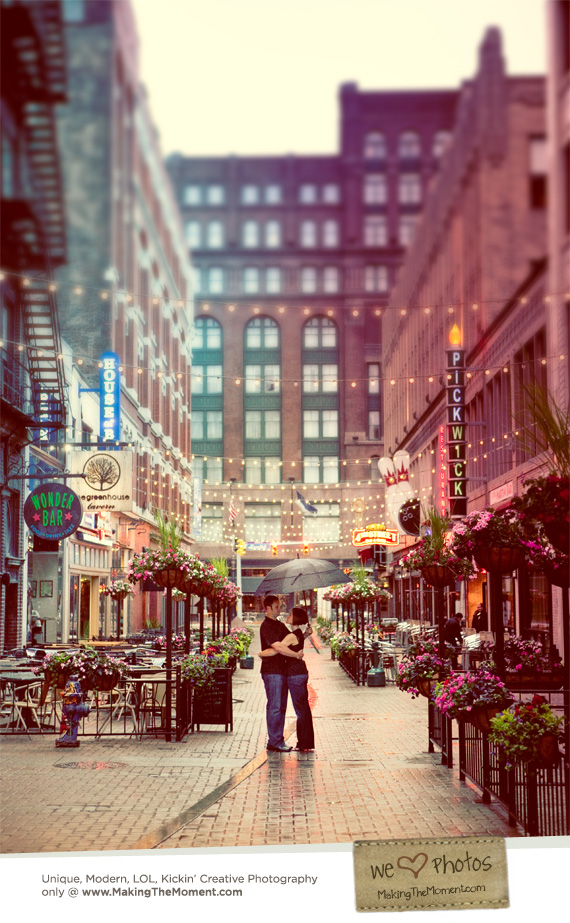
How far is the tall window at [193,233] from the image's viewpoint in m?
6.34

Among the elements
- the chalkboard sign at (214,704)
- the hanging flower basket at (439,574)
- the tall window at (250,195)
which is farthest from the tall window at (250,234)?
the chalkboard sign at (214,704)

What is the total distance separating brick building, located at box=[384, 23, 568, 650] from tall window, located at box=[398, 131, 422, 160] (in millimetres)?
181

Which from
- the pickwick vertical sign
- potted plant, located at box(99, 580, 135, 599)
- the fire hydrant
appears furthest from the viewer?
potted plant, located at box(99, 580, 135, 599)

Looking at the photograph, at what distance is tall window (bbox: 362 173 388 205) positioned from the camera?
249 inches

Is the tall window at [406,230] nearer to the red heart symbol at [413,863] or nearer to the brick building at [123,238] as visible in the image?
the brick building at [123,238]

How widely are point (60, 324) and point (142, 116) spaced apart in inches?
52.5

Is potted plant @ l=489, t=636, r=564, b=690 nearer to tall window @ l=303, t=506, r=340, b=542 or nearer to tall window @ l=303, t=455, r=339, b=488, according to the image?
tall window @ l=303, t=506, r=340, b=542

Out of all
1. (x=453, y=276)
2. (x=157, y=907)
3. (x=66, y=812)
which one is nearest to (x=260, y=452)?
(x=453, y=276)

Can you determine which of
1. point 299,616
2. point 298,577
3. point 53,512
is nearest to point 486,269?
point 299,616

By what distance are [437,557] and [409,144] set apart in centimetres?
741

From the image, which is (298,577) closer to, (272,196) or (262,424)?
(262,424)

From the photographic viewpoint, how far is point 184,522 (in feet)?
29.3

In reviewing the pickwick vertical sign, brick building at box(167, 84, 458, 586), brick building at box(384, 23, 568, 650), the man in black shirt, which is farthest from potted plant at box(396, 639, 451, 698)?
brick building at box(384, 23, 568, 650)

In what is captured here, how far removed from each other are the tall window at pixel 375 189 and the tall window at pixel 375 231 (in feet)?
0.30
